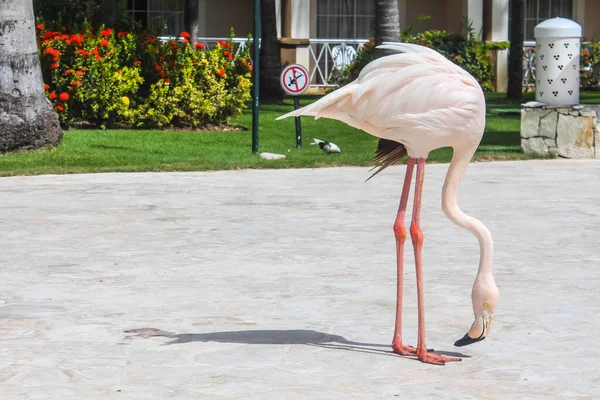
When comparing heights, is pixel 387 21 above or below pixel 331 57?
above

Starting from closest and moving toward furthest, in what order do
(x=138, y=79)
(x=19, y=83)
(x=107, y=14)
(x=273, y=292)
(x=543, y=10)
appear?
(x=273, y=292) < (x=19, y=83) < (x=138, y=79) < (x=107, y=14) < (x=543, y=10)

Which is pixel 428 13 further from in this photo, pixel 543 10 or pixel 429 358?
pixel 429 358

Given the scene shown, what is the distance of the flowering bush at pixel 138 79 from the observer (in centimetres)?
1591

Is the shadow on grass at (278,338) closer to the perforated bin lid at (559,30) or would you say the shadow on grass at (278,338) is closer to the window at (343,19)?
the perforated bin lid at (559,30)

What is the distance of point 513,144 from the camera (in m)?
16.0

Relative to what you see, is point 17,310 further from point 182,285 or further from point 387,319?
point 387,319

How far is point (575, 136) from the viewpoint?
14.5m

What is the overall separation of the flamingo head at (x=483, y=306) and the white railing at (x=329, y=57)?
67.9ft

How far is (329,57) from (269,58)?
24.5 feet

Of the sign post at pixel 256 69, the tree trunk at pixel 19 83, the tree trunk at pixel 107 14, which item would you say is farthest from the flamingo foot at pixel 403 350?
the tree trunk at pixel 107 14

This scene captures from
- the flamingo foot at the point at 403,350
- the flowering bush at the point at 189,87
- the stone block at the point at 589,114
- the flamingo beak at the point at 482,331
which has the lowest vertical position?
the flamingo foot at the point at 403,350

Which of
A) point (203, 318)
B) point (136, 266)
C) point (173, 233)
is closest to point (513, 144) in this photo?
point (173, 233)

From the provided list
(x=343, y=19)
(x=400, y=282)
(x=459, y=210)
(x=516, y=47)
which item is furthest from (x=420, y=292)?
(x=343, y=19)

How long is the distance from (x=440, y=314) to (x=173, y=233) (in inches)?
125
